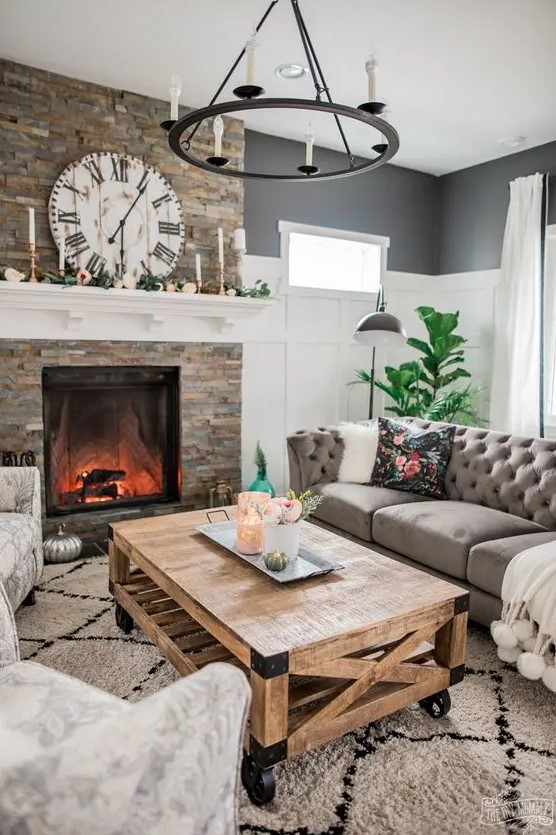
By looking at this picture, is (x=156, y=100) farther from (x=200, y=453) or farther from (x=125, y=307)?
(x=200, y=453)

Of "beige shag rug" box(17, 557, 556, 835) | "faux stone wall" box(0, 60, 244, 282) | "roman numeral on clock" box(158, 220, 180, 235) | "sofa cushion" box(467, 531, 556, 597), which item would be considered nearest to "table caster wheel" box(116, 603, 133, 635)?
"beige shag rug" box(17, 557, 556, 835)

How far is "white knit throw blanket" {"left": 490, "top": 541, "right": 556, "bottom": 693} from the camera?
217 centimetres

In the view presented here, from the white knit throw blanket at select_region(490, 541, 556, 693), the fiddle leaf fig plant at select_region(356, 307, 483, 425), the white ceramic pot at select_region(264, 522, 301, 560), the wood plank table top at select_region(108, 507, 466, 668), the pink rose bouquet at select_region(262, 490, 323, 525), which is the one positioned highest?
the fiddle leaf fig plant at select_region(356, 307, 483, 425)

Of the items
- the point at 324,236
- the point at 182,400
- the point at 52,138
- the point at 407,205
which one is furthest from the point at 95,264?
the point at 407,205

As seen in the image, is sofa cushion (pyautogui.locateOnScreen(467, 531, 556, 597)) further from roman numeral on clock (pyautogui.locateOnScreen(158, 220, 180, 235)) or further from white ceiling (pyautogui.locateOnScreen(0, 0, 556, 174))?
roman numeral on clock (pyautogui.locateOnScreen(158, 220, 180, 235))

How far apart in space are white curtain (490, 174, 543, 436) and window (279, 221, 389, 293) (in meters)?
1.04

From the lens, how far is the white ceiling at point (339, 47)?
281 cm

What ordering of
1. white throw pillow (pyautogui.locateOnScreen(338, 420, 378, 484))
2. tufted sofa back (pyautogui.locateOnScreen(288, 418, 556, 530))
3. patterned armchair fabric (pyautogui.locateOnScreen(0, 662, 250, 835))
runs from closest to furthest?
patterned armchair fabric (pyautogui.locateOnScreen(0, 662, 250, 835))
tufted sofa back (pyautogui.locateOnScreen(288, 418, 556, 530))
white throw pillow (pyautogui.locateOnScreen(338, 420, 378, 484))

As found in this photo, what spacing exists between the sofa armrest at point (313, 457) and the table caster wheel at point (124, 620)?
1.42m

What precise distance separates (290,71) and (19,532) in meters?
2.77

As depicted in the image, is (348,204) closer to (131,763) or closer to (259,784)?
(259,784)

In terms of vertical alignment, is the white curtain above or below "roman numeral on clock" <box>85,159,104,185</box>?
below

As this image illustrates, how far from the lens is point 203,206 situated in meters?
4.11

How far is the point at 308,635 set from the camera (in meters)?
1.73
